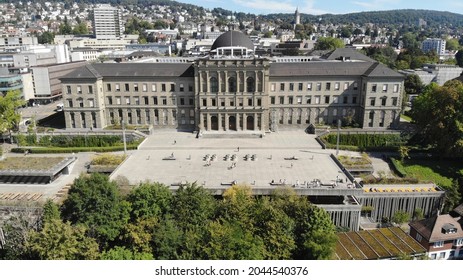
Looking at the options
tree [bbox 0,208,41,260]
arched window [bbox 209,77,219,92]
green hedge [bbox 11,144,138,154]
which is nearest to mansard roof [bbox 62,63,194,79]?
arched window [bbox 209,77,219,92]

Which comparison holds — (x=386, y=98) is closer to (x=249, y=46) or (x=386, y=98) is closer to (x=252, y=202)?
(x=249, y=46)

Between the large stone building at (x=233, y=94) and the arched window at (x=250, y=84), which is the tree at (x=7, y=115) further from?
the arched window at (x=250, y=84)

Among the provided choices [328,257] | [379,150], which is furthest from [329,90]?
[328,257]

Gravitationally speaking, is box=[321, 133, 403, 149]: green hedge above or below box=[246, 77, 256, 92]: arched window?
below

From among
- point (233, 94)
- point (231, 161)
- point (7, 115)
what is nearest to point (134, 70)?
point (233, 94)

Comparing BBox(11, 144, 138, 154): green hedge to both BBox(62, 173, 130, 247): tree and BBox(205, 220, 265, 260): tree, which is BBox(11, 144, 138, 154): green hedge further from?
BBox(205, 220, 265, 260): tree

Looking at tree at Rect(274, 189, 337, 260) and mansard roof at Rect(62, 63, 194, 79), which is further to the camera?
mansard roof at Rect(62, 63, 194, 79)
